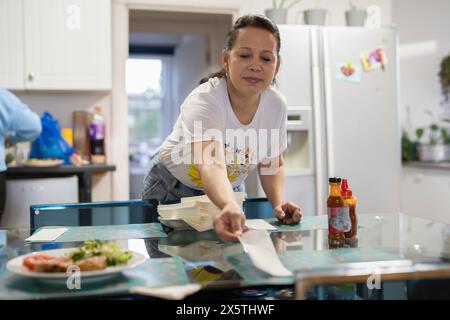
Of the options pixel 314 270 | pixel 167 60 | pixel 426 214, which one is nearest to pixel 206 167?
pixel 314 270

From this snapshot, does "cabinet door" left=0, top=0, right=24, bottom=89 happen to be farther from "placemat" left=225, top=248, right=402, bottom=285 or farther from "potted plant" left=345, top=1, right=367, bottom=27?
"placemat" left=225, top=248, right=402, bottom=285

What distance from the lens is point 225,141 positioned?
1530 millimetres

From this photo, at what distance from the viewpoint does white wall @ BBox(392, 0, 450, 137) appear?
405 centimetres

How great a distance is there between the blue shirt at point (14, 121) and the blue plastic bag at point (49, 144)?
40 cm

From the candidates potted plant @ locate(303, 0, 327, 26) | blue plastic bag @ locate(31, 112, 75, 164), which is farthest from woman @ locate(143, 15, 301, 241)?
potted plant @ locate(303, 0, 327, 26)

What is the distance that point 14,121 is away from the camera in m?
2.48

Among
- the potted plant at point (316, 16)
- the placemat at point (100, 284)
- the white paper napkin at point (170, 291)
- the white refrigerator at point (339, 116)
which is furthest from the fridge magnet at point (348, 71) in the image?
the white paper napkin at point (170, 291)

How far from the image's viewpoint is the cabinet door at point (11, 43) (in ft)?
9.96

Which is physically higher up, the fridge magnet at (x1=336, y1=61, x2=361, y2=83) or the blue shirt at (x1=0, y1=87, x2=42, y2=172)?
the fridge magnet at (x1=336, y1=61, x2=361, y2=83)

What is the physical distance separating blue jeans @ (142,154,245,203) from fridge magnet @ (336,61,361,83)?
5.93ft

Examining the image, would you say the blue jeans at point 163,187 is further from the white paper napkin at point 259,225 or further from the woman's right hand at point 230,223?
the woman's right hand at point 230,223

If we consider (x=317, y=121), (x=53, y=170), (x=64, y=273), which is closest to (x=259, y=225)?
(x=64, y=273)

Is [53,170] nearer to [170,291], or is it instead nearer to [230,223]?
[230,223]
